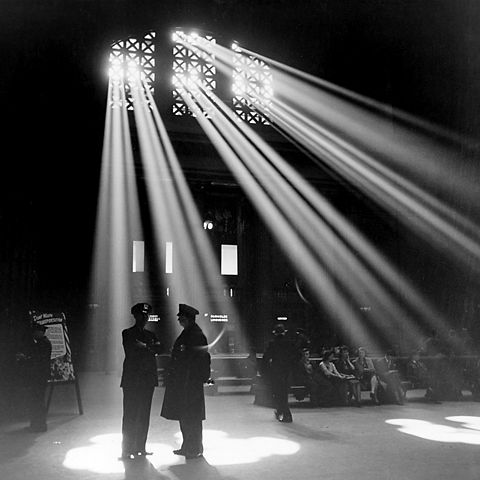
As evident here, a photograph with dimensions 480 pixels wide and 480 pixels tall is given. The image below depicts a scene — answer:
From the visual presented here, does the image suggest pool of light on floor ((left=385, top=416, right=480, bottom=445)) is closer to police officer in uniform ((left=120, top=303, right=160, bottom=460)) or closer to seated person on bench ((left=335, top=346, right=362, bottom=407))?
seated person on bench ((left=335, top=346, right=362, bottom=407))

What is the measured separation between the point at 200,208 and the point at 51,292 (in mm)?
5378

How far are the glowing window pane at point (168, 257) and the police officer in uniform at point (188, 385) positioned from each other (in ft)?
41.4

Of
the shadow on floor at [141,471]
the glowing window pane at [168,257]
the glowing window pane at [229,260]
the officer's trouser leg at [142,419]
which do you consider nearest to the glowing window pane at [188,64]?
the glowing window pane at [168,257]

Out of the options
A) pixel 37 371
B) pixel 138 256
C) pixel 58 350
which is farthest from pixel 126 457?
pixel 138 256

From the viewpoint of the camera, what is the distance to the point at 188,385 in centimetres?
609

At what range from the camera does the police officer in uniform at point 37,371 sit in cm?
782

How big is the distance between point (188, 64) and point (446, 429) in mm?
14257

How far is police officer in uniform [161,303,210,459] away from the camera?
604cm

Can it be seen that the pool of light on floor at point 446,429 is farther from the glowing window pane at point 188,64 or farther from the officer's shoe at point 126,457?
the glowing window pane at point 188,64

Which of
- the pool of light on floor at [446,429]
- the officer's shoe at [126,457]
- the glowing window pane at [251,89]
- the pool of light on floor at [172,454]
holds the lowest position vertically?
the pool of light on floor at [446,429]

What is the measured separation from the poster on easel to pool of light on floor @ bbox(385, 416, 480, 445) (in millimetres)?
5018

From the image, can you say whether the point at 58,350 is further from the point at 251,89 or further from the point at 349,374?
the point at 251,89

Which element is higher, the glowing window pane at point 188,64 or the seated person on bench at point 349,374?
the glowing window pane at point 188,64

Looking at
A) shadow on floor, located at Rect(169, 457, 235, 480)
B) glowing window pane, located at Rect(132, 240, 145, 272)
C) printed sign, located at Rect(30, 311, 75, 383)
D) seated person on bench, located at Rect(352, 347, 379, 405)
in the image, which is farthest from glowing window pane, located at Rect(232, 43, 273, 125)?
shadow on floor, located at Rect(169, 457, 235, 480)
